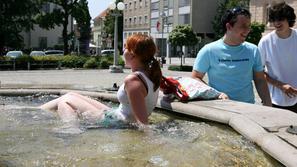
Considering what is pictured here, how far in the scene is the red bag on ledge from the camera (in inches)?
208

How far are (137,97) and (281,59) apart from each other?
1491mm

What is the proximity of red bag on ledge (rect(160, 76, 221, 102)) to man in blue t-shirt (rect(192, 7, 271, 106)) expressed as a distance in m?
0.14

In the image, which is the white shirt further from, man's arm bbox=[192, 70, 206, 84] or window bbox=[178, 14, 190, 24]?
window bbox=[178, 14, 190, 24]

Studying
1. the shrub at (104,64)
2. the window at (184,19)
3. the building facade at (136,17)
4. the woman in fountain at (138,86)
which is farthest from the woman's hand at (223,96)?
the building facade at (136,17)

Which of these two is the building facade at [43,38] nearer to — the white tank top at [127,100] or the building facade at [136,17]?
the building facade at [136,17]

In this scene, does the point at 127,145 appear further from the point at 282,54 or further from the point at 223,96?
the point at 282,54

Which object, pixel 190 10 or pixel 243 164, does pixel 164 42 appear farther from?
pixel 243 164

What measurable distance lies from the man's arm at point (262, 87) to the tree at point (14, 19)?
156 feet

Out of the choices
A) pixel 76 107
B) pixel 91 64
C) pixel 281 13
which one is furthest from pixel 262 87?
pixel 91 64

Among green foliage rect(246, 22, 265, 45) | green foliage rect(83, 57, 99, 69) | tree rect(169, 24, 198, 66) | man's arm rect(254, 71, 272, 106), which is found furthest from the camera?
green foliage rect(246, 22, 265, 45)

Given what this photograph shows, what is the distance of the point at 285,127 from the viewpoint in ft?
12.6

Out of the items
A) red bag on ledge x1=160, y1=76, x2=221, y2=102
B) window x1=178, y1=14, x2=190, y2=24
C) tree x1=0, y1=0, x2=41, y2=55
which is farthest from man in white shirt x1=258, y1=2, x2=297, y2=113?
window x1=178, y1=14, x2=190, y2=24

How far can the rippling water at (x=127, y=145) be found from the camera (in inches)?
131

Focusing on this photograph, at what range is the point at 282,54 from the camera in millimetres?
4949
